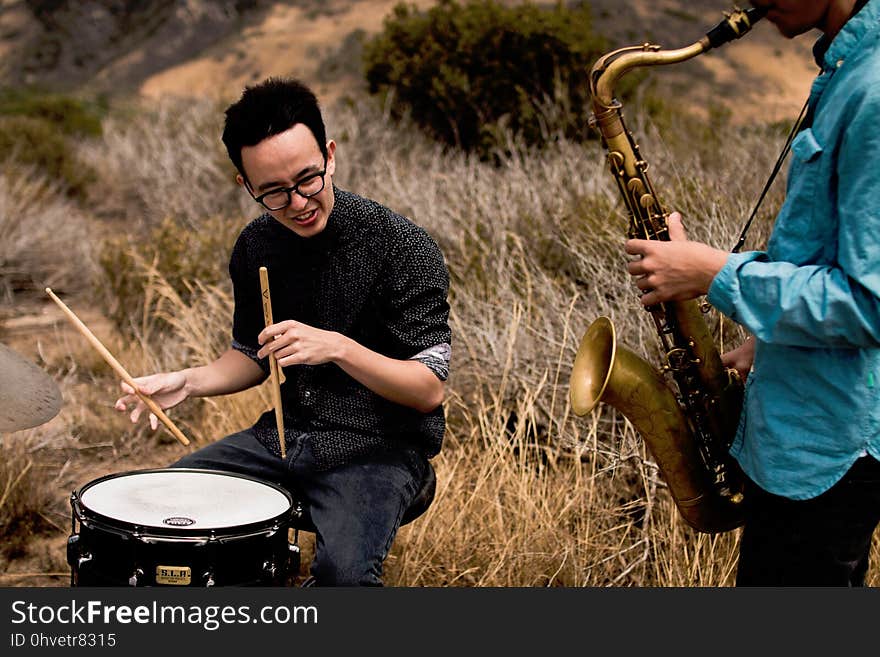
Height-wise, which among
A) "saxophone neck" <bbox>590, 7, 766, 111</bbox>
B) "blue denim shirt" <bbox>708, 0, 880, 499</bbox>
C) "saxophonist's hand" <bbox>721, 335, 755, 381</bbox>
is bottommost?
"saxophonist's hand" <bbox>721, 335, 755, 381</bbox>

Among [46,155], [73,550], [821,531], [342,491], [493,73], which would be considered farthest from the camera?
[46,155]

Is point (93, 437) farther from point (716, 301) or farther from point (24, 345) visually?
point (716, 301)

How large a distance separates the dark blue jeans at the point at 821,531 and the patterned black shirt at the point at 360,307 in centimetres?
85

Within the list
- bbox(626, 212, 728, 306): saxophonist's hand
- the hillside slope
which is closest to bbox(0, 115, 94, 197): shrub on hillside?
bbox(626, 212, 728, 306): saxophonist's hand

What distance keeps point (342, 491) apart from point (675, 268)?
1.01m

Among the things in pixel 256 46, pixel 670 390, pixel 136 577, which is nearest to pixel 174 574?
pixel 136 577

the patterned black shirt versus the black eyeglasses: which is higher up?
the black eyeglasses

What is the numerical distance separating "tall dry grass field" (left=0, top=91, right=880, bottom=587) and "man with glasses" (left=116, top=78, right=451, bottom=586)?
654 millimetres

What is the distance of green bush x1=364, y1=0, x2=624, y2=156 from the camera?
836cm

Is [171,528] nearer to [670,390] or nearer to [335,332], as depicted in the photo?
[335,332]

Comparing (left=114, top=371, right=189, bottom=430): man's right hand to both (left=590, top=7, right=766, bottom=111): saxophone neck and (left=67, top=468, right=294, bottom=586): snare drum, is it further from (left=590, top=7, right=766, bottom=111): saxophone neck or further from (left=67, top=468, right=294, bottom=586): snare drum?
(left=590, top=7, right=766, bottom=111): saxophone neck

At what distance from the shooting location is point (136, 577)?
6.63 feet

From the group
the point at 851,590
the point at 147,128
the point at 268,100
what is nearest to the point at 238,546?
the point at 268,100

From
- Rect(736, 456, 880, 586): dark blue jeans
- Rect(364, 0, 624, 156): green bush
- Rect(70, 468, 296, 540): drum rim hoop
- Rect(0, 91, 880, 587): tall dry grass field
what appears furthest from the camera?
Rect(364, 0, 624, 156): green bush
